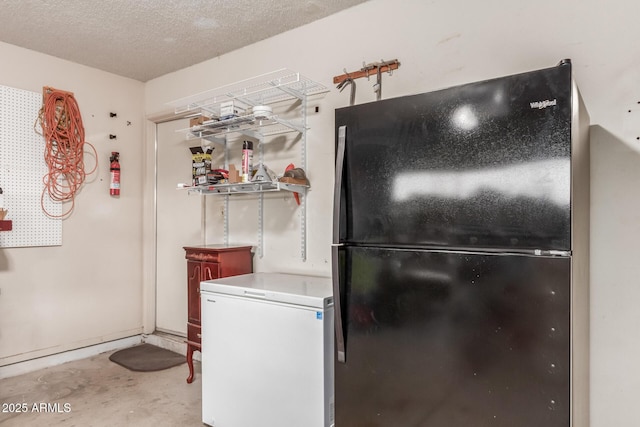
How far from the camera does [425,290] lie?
1.44 meters

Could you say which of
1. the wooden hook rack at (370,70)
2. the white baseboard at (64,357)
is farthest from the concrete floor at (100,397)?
the wooden hook rack at (370,70)

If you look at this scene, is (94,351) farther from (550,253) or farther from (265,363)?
(550,253)

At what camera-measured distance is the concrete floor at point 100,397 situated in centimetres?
240

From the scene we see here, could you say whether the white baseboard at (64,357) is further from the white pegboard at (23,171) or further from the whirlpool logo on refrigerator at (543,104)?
the whirlpool logo on refrigerator at (543,104)

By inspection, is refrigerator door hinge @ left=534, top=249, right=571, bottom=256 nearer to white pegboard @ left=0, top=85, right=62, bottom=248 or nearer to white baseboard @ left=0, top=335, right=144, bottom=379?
white pegboard @ left=0, top=85, right=62, bottom=248

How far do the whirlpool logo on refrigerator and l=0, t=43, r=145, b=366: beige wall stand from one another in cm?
360

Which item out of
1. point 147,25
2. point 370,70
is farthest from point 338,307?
point 147,25

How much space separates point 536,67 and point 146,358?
3620 mm

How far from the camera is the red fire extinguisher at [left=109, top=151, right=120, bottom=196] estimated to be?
11.9ft

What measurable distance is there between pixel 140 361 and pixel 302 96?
2611 mm

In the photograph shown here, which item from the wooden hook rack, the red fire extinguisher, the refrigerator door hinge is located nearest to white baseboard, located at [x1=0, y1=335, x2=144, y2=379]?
the red fire extinguisher

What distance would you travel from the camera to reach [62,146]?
3.32 metres

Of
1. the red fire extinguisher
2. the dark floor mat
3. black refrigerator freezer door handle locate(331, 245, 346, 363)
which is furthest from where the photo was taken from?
the red fire extinguisher

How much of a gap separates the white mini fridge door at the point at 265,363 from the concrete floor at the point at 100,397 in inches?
15.9
